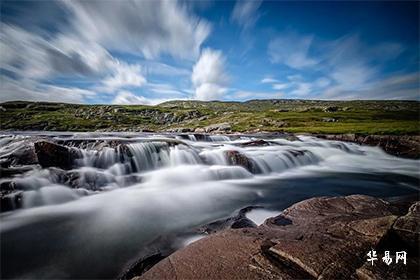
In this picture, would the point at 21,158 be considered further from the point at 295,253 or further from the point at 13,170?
the point at 295,253

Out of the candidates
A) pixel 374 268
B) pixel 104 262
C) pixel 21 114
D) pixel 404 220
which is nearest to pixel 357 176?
pixel 404 220

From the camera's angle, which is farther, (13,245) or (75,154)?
(75,154)

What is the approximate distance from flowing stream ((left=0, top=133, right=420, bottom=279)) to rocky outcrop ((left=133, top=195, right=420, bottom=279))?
2.38 m

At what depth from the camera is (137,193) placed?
44.2 feet

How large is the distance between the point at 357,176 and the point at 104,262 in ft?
67.2

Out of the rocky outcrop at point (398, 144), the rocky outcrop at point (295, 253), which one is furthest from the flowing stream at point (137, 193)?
the rocky outcrop at point (398, 144)

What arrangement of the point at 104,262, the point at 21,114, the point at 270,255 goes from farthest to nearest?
the point at 21,114, the point at 104,262, the point at 270,255

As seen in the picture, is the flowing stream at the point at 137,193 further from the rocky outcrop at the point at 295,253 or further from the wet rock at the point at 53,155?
the rocky outcrop at the point at 295,253

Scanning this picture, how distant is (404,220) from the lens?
16.8 ft

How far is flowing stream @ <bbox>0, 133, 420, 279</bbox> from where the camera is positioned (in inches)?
289

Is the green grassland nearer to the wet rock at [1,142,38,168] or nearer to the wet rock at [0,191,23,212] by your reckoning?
the wet rock at [1,142,38,168]

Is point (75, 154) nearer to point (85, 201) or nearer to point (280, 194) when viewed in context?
point (85, 201)

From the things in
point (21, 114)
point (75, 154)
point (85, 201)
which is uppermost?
point (21, 114)

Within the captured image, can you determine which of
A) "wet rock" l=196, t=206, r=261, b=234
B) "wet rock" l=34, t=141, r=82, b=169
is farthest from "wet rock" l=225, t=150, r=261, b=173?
"wet rock" l=34, t=141, r=82, b=169
